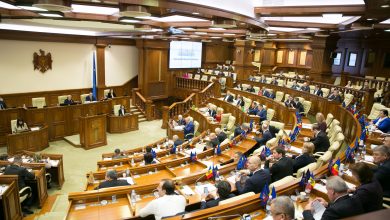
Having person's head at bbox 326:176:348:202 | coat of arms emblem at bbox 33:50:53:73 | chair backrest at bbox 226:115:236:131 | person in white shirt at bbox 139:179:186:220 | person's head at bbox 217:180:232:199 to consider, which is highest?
coat of arms emblem at bbox 33:50:53:73

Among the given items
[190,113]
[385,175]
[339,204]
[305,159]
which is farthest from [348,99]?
[339,204]

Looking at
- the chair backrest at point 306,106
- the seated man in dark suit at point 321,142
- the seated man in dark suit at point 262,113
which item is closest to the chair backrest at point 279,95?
the chair backrest at point 306,106

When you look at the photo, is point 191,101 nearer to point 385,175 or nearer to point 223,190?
point 223,190

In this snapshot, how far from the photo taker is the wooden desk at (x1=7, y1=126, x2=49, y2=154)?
9008 millimetres

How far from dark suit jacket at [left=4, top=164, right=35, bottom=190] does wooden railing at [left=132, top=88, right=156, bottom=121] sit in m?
8.21

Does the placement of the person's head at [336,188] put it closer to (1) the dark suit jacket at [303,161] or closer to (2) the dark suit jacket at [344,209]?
(2) the dark suit jacket at [344,209]

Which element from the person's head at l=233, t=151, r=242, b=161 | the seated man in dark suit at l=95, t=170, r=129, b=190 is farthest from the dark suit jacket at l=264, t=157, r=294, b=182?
the seated man in dark suit at l=95, t=170, r=129, b=190

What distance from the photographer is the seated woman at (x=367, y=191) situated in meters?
2.65

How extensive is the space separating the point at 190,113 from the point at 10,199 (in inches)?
Result: 324

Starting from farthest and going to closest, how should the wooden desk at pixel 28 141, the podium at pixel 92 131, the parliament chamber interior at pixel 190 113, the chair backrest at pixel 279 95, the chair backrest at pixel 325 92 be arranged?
1. the chair backrest at pixel 279 95
2. the chair backrest at pixel 325 92
3. the podium at pixel 92 131
4. the wooden desk at pixel 28 141
5. the parliament chamber interior at pixel 190 113

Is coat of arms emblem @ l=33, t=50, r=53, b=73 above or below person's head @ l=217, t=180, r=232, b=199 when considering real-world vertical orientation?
above

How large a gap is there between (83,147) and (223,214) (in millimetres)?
8511

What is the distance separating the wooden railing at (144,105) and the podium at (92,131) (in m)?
3.58

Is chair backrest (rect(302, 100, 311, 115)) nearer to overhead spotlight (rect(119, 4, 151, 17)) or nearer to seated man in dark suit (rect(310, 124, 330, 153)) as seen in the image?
seated man in dark suit (rect(310, 124, 330, 153))
